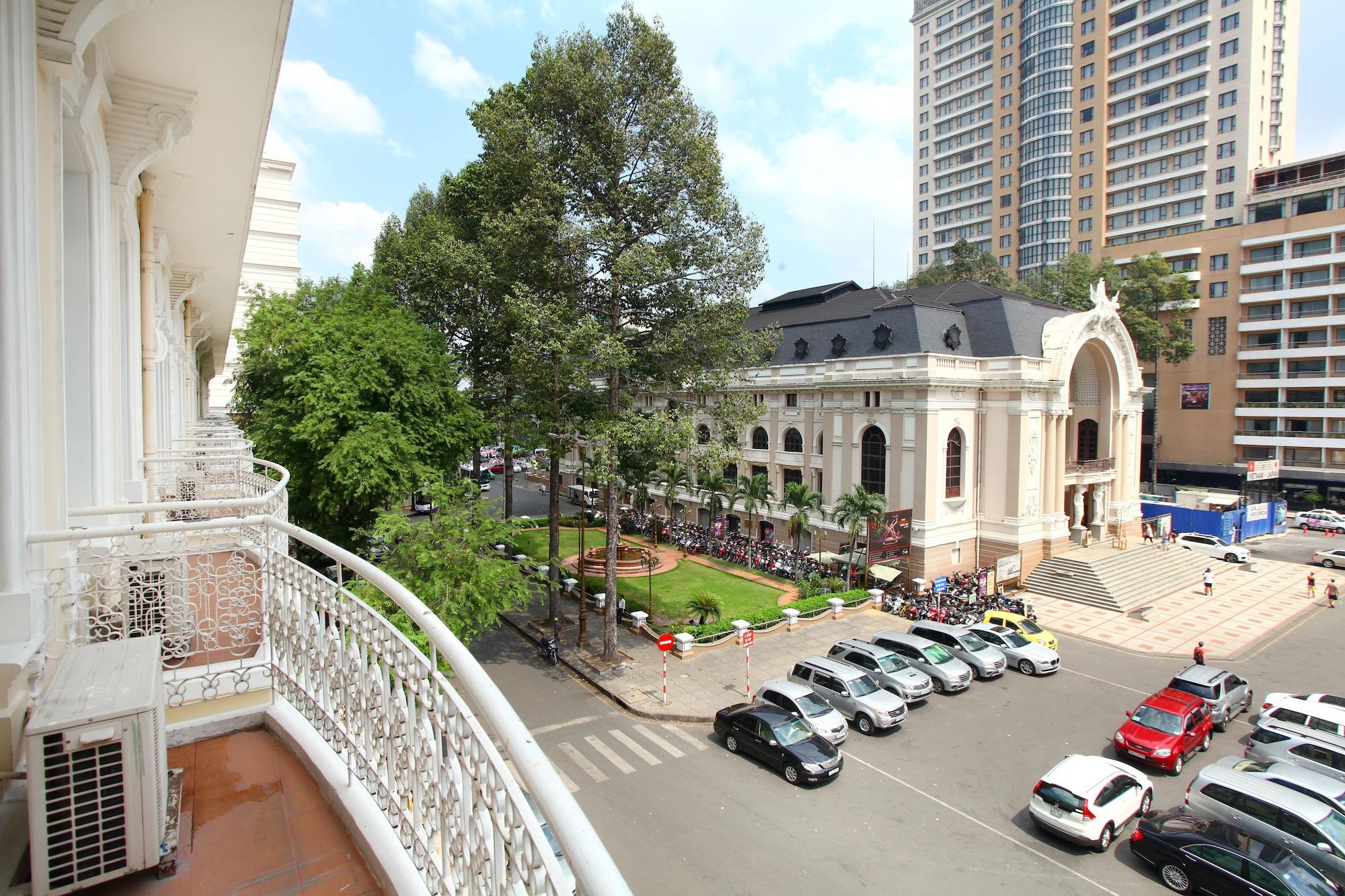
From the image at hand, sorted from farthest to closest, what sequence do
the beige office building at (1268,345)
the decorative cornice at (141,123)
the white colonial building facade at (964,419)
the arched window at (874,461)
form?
1. the beige office building at (1268,345)
2. the arched window at (874,461)
3. the white colonial building facade at (964,419)
4. the decorative cornice at (141,123)

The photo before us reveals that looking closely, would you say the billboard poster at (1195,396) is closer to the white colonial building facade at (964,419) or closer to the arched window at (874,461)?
the white colonial building facade at (964,419)

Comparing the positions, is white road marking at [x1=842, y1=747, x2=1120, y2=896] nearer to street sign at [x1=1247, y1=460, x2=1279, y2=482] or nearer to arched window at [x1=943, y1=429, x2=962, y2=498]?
arched window at [x1=943, y1=429, x2=962, y2=498]

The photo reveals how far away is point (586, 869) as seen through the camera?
68.8 inches

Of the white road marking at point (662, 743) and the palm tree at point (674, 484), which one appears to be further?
the palm tree at point (674, 484)

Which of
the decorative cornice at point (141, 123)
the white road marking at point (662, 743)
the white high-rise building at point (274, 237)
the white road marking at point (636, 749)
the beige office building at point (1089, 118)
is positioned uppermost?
the beige office building at point (1089, 118)

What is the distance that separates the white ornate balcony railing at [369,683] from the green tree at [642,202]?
Result: 45.9 ft

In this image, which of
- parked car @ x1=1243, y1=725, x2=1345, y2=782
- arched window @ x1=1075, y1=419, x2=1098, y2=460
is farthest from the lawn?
arched window @ x1=1075, y1=419, x2=1098, y2=460

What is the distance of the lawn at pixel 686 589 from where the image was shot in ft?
83.0

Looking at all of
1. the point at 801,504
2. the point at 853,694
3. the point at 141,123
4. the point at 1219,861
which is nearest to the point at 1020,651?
the point at 853,694

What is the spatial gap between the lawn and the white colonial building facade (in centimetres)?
524

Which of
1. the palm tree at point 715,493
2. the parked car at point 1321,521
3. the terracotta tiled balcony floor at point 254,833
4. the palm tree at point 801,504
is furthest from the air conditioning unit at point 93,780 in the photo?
the parked car at point 1321,521

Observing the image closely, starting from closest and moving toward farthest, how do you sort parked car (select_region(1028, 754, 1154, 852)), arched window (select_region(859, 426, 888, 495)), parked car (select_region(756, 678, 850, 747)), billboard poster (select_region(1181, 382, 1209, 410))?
parked car (select_region(1028, 754, 1154, 852)) → parked car (select_region(756, 678, 850, 747)) → arched window (select_region(859, 426, 888, 495)) → billboard poster (select_region(1181, 382, 1209, 410))

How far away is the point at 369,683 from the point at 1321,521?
2197 inches

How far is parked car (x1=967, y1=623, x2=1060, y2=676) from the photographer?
19984 mm
